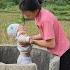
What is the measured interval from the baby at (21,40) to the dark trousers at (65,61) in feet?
1.14

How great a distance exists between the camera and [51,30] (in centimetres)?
406

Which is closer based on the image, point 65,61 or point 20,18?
point 65,61

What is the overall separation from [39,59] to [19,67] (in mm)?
881

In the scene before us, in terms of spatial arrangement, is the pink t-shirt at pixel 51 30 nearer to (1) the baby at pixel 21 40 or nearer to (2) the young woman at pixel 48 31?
(2) the young woman at pixel 48 31

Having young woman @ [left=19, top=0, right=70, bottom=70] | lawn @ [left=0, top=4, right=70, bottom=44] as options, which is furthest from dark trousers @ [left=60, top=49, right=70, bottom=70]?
lawn @ [left=0, top=4, right=70, bottom=44]

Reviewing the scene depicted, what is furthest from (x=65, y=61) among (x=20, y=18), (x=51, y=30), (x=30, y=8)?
(x=20, y=18)

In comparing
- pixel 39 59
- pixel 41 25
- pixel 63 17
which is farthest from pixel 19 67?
pixel 63 17

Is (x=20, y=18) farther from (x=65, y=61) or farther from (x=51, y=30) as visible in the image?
(x=51, y=30)

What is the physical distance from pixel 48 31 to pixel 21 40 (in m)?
0.35

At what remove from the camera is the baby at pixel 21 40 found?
4294mm

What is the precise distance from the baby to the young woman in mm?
94

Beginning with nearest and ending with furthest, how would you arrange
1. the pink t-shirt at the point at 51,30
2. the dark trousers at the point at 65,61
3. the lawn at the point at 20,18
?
the pink t-shirt at the point at 51,30 < the dark trousers at the point at 65,61 < the lawn at the point at 20,18

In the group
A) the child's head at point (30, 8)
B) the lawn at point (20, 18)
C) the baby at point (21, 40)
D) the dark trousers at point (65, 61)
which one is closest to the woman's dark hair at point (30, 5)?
the child's head at point (30, 8)

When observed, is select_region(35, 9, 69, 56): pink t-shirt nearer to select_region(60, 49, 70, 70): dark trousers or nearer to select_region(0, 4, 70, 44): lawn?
select_region(60, 49, 70, 70): dark trousers
